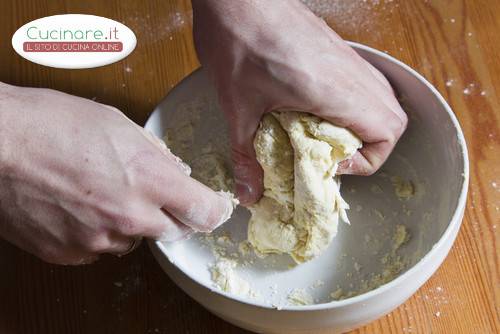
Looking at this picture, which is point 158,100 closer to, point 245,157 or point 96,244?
point 245,157

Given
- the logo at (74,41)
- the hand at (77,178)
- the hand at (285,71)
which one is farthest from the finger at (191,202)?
the logo at (74,41)

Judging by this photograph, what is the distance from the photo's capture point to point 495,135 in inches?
39.1

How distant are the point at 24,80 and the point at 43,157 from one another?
1.46 ft

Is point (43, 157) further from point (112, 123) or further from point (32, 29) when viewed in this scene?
point (32, 29)

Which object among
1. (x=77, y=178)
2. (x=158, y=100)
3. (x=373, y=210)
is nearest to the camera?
(x=77, y=178)

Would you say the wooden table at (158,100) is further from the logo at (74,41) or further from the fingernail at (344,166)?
the fingernail at (344,166)

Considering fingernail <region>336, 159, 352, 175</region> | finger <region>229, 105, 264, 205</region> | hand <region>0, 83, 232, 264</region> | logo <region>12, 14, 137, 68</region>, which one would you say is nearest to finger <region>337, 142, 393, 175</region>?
fingernail <region>336, 159, 352, 175</region>

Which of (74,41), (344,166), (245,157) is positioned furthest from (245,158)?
(74,41)

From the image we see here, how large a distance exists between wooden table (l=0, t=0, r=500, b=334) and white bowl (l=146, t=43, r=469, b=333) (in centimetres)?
7

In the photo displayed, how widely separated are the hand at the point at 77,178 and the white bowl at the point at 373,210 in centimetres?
8

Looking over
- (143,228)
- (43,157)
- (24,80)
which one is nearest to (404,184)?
(143,228)

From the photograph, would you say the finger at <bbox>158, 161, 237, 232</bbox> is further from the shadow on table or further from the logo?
the logo

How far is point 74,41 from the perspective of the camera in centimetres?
111

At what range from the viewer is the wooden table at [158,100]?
0.87 m
